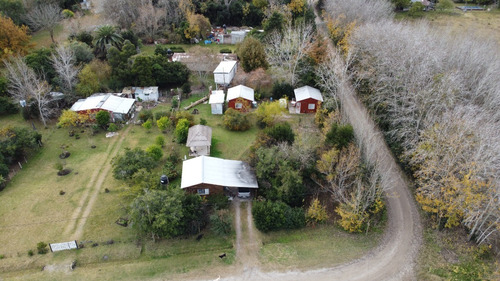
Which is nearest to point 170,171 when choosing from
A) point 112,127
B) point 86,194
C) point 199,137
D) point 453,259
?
point 199,137

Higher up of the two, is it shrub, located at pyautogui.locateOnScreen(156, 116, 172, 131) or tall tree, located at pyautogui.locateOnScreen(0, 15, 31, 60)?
tall tree, located at pyautogui.locateOnScreen(0, 15, 31, 60)

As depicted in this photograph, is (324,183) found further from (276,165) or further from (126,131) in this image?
(126,131)

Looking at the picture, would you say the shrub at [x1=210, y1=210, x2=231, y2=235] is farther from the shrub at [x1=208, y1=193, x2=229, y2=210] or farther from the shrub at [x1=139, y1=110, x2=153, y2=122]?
the shrub at [x1=139, y1=110, x2=153, y2=122]

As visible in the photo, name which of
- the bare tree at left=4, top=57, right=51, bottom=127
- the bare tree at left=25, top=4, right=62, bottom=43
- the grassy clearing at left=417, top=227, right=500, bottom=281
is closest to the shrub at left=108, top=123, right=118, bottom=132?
the bare tree at left=4, top=57, right=51, bottom=127

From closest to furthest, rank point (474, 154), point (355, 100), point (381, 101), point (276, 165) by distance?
point (474, 154), point (276, 165), point (381, 101), point (355, 100)

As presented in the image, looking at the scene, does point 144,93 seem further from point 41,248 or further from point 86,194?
point 41,248

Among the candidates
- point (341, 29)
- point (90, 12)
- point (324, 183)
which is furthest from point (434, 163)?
point (90, 12)
